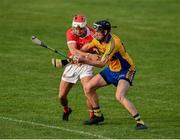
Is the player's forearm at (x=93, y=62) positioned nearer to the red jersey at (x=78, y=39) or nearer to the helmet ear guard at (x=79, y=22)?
the helmet ear guard at (x=79, y=22)

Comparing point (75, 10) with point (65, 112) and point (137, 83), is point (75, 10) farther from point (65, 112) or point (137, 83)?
point (65, 112)

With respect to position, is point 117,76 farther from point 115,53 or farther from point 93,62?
point 93,62

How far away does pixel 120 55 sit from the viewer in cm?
1919

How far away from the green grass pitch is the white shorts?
3.37 ft

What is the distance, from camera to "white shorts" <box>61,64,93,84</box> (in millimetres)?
20203

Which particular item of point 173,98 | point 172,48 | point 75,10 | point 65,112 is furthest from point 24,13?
point 65,112

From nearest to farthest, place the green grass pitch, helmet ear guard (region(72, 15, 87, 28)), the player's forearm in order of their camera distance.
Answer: the player's forearm → the green grass pitch → helmet ear guard (region(72, 15, 87, 28))

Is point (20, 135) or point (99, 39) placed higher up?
point (99, 39)

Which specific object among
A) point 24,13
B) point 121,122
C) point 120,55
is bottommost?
point 24,13

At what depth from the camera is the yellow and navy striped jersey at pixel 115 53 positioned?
1888 cm

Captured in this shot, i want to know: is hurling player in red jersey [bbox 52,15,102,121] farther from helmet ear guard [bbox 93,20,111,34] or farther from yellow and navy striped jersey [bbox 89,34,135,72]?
helmet ear guard [bbox 93,20,111,34]

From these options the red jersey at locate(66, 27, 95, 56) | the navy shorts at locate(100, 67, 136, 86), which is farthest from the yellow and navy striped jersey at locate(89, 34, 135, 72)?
the red jersey at locate(66, 27, 95, 56)

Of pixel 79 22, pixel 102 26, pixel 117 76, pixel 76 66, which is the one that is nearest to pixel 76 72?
pixel 76 66

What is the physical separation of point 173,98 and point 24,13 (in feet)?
66.9
